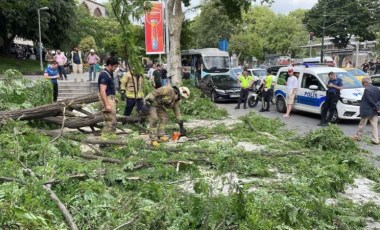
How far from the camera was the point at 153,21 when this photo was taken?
62.6 feet

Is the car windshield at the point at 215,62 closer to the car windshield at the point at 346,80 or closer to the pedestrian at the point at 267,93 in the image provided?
the pedestrian at the point at 267,93

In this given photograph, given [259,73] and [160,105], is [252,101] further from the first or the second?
[259,73]

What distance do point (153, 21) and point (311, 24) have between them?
4552 cm

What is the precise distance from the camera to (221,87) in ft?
65.2

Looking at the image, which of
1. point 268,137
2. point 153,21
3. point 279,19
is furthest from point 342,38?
point 268,137

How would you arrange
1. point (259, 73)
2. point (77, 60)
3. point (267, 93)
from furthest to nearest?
point (259, 73) < point (77, 60) < point (267, 93)

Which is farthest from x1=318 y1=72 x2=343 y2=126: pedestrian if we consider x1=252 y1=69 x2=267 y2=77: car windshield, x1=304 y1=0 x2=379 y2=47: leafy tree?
x1=304 y1=0 x2=379 y2=47: leafy tree

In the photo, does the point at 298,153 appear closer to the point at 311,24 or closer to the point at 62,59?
the point at 62,59

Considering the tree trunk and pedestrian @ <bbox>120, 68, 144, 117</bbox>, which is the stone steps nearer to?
the tree trunk

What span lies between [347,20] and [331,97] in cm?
4888

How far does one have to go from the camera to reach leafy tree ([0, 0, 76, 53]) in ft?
115

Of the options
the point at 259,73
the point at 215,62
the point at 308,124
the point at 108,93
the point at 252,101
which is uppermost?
the point at 215,62

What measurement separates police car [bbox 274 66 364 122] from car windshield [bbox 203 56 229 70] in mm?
10593

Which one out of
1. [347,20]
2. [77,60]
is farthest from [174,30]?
[347,20]
